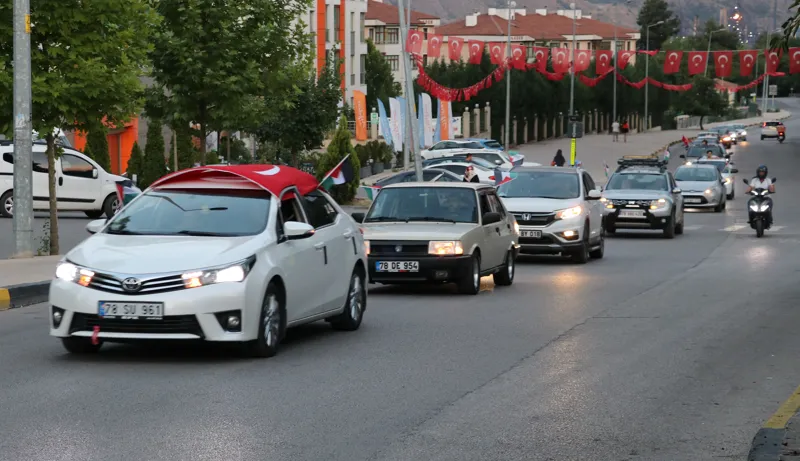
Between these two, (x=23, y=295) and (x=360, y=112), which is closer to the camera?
(x=23, y=295)

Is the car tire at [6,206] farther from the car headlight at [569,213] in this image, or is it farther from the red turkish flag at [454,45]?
the red turkish flag at [454,45]

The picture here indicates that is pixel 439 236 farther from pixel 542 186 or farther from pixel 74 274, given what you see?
pixel 542 186

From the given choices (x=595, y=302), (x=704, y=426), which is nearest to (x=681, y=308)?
(x=595, y=302)

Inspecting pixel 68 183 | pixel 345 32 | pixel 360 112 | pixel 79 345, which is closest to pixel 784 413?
pixel 79 345

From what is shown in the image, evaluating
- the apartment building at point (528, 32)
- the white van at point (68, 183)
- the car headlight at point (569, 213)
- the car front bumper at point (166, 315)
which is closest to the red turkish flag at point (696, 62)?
→ the white van at point (68, 183)

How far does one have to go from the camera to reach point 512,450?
26.5 ft

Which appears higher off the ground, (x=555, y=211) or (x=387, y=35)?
(x=387, y=35)

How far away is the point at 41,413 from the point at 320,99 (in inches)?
1890

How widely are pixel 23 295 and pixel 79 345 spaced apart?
17.8 feet

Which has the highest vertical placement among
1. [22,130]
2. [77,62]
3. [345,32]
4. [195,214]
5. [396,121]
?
[345,32]

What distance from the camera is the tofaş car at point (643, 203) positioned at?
32938mm

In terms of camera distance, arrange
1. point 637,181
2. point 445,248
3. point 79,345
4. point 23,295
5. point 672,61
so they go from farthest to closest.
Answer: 1. point 672,61
2. point 637,181
3. point 445,248
4. point 23,295
5. point 79,345

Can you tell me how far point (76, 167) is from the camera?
3622 cm

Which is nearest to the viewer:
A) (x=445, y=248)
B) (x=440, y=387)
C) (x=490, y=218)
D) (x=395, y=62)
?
(x=440, y=387)
